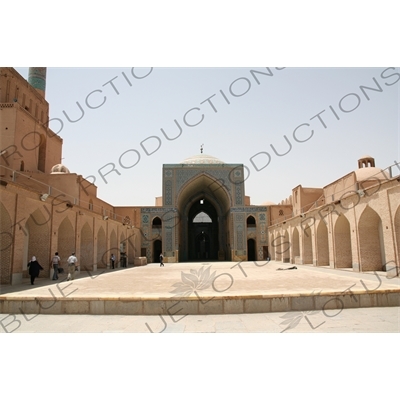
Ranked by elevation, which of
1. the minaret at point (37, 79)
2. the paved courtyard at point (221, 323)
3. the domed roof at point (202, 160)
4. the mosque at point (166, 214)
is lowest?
the paved courtyard at point (221, 323)

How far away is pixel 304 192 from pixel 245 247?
6406 mm

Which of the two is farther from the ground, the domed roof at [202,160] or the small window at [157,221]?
the domed roof at [202,160]

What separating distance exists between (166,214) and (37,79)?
1244cm

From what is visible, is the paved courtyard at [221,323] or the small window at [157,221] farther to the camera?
the small window at [157,221]

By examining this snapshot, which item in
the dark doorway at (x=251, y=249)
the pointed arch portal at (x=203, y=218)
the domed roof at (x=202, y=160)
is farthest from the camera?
the domed roof at (x=202, y=160)

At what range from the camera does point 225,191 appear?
2705cm

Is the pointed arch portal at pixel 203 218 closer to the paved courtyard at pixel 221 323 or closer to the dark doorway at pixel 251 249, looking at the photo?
the dark doorway at pixel 251 249

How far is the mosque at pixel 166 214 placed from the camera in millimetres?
10625

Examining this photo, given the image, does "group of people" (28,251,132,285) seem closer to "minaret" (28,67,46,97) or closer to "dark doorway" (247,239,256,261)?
"minaret" (28,67,46,97)

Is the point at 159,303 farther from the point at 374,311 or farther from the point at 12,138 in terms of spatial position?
the point at 12,138

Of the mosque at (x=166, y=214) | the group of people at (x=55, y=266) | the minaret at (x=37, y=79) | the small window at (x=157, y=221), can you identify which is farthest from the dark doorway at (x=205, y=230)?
the group of people at (x=55, y=266)

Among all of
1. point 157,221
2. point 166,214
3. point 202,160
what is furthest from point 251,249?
point 202,160

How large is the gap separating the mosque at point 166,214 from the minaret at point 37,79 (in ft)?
0.19

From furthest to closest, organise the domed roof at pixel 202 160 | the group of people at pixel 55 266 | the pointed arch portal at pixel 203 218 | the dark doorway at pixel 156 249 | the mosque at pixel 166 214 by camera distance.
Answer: the domed roof at pixel 202 160, the pointed arch portal at pixel 203 218, the dark doorway at pixel 156 249, the mosque at pixel 166 214, the group of people at pixel 55 266
